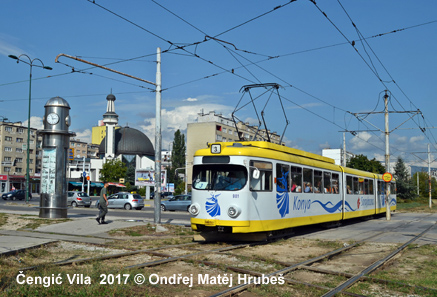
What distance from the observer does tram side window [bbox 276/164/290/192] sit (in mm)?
13791

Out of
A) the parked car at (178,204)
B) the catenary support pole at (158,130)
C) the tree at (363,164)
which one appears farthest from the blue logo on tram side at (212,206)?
the tree at (363,164)

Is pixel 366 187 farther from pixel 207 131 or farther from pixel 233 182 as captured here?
pixel 207 131

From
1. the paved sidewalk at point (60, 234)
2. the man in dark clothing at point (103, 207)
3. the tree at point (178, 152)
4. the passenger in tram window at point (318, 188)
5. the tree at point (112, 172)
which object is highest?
the tree at point (178, 152)

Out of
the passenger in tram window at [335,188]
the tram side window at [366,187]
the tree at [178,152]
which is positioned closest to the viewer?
the passenger in tram window at [335,188]

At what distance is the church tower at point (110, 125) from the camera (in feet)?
352

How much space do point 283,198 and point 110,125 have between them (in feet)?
335

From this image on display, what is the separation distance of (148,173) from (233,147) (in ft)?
142

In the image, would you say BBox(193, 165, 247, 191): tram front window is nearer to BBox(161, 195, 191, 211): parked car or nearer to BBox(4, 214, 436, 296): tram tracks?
BBox(4, 214, 436, 296): tram tracks

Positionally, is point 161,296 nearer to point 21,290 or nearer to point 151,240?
point 21,290

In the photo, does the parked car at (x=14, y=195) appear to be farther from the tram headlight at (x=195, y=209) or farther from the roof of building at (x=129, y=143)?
the tram headlight at (x=195, y=209)

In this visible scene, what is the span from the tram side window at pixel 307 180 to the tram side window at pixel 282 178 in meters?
1.57

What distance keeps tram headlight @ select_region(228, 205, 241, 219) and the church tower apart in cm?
9638

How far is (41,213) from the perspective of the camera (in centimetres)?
2058

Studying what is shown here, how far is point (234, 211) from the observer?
39.7 feet
